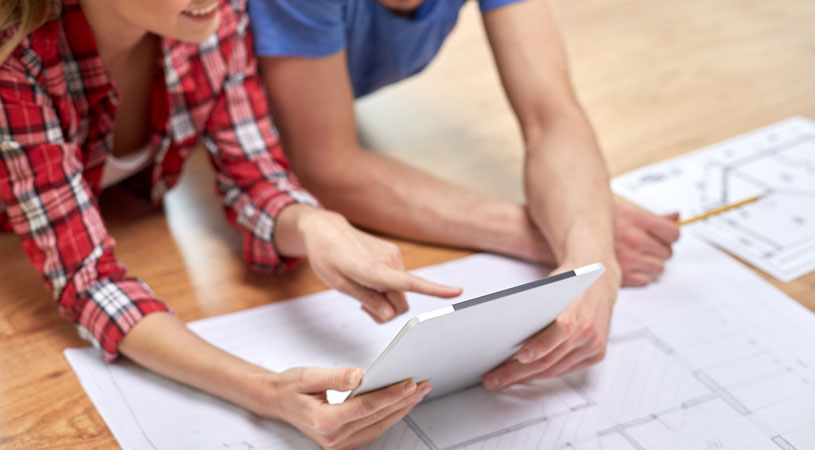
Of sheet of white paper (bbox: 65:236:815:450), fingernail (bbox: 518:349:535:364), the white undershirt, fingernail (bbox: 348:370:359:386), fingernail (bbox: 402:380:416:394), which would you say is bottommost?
sheet of white paper (bbox: 65:236:815:450)

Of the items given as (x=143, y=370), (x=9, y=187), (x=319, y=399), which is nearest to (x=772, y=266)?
(x=319, y=399)

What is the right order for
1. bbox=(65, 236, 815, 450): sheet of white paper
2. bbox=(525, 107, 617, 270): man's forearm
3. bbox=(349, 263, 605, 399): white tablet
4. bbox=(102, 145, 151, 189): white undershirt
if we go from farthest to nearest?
bbox=(102, 145, 151, 189): white undershirt → bbox=(525, 107, 617, 270): man's forearm → bbox=(65, 236, 815, 450): sheet of white paper → bbox=(349, 263, 605, 399): white tablet

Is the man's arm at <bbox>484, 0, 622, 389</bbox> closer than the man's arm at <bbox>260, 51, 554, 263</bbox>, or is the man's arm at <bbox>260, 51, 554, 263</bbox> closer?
the man's arm at <bbox>484, 0, 622, 389</bbox>

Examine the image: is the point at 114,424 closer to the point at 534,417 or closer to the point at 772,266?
the point at 534,417

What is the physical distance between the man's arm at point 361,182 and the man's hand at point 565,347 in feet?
0.56

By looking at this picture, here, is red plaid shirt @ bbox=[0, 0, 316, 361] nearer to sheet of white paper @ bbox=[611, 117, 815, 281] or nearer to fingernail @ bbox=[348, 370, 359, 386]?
fingernail @ bbox=[348, 370, 359, 386]

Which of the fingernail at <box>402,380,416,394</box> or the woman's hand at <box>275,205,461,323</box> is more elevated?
the woman's hand at <box>275,205,461,323</box>

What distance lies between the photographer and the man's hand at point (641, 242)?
974mm

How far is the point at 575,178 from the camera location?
1.00 metres

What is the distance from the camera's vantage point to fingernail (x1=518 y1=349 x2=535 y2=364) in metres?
0.78

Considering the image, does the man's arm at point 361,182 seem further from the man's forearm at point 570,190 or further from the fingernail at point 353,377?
the fingernail at point 353,377

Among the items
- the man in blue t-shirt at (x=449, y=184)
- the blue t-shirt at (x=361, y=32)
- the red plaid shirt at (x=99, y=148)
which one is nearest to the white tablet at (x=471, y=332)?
the man in blue t-shirt at (x=449, y=184)

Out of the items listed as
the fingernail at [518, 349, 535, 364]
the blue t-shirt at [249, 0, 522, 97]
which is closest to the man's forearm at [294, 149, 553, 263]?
the blue t-shirt at [249, 0, 522, 97]

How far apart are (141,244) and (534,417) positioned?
51 centimetres
